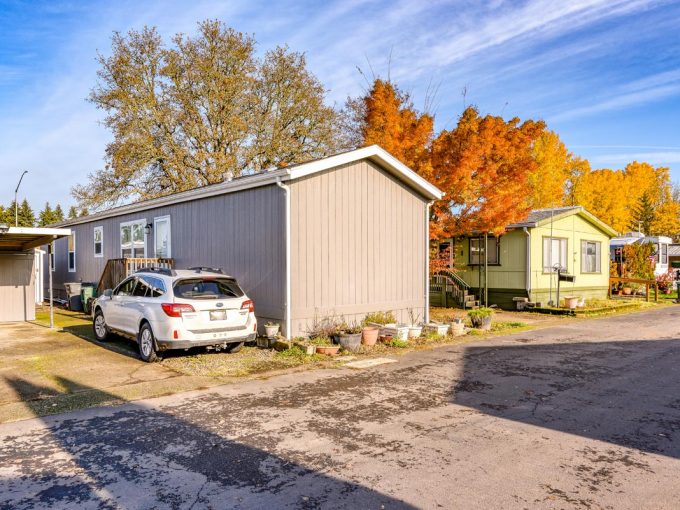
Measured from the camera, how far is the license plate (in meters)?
8.52

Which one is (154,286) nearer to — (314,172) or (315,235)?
(315,235)

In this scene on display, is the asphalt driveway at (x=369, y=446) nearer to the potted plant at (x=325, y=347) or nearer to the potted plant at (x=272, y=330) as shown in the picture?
the potted plant at (x=325, y=347)

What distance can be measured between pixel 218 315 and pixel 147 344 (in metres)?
1.50

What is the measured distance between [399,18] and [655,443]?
13029 mm

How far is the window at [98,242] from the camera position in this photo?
1867 centimetres

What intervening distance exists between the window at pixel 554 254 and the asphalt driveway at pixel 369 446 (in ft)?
39.0

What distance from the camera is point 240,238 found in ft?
37.9

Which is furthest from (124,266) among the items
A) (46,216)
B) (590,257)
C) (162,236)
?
(46,216)

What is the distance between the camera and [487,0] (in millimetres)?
13727

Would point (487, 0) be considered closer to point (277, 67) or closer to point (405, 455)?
point (405, 455)

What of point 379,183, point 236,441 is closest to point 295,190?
point 379,183

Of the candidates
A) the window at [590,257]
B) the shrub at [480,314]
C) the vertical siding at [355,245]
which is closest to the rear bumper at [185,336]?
the vertical siding at [355,245]

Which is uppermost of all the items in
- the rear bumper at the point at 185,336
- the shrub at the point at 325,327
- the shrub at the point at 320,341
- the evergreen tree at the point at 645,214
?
the evergreen tree at the point at 645,214

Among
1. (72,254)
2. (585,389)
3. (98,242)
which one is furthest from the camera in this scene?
(72,254)
